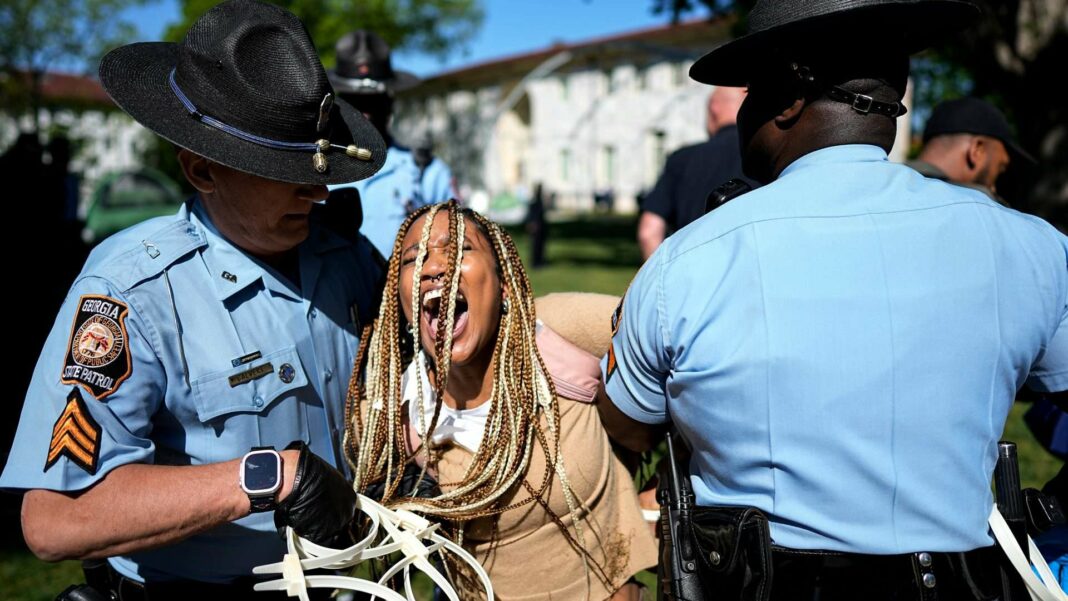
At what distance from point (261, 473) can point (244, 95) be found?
2.81 ft

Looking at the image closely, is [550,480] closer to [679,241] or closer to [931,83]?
[679,241]

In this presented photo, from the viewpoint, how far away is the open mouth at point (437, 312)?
82.7 inches

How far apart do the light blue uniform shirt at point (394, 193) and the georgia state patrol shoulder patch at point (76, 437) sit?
2.27 metres

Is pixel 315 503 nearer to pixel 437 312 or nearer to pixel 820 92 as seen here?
pixel 437 312

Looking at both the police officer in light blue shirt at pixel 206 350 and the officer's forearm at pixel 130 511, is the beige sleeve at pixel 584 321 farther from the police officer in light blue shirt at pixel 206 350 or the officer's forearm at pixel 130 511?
the officer's forearm at pixel 130 511

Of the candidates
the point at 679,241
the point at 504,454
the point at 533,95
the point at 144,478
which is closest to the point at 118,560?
the point at 144,478

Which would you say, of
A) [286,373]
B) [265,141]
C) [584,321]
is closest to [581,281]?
[584,321]

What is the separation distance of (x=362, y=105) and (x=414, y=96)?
44098 millimetres

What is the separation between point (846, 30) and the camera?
1.58 meters

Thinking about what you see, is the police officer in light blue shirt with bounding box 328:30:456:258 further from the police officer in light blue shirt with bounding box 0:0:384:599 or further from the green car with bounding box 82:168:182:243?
the green car with bounding box 82:168:182:243

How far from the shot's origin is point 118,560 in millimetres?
2021

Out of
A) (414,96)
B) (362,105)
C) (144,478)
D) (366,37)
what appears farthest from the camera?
(414,96)

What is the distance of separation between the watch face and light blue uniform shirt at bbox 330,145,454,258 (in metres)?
2.23

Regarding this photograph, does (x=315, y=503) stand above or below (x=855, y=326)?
below
